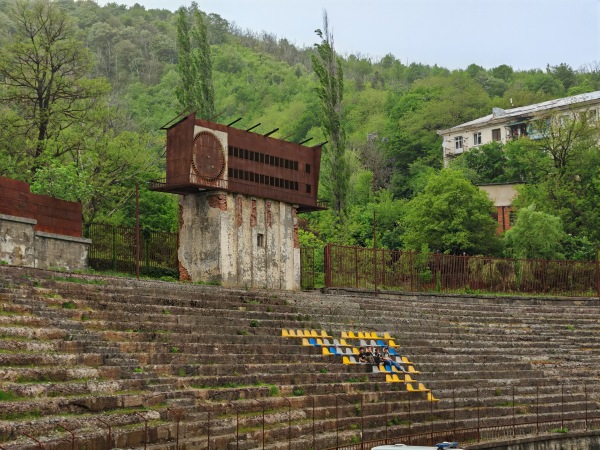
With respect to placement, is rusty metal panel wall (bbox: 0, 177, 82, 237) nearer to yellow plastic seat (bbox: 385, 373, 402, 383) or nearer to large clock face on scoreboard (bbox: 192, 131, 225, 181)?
large clock face on scoreboard (bbox: 192, 131, 225, 181)

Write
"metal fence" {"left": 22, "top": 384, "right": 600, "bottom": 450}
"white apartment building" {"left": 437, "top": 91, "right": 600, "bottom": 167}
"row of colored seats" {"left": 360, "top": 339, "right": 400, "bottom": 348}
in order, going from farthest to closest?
"white apartment building" {"left": 437, "top": 91, "right": 600, "bottom": 167} < "row of colored seats" {"left": 360, "top": 339, "right": 400, "bottom": 348} < "metal fence" {"left": 22, "top": 384, "right": 600, "bottom": 450}

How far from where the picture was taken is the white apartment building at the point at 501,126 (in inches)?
2886

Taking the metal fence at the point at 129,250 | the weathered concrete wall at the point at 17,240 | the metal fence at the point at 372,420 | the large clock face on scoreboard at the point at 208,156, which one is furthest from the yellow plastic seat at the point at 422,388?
the metal fence at the point at 129,250

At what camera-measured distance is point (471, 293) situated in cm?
4459

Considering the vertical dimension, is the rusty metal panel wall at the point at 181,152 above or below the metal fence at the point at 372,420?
above

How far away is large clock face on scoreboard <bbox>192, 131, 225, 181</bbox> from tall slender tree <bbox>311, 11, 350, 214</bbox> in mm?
14357

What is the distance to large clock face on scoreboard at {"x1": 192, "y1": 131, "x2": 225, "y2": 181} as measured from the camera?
117ft

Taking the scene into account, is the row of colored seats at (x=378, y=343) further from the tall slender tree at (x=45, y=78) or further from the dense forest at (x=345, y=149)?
the tall slender tree at (x=45, y=78)

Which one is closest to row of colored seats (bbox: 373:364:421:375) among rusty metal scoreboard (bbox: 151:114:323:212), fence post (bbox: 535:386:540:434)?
fence post (bbox: 535:386:540:434)

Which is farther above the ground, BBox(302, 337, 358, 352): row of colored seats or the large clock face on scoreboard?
the large clock face on scoreboard

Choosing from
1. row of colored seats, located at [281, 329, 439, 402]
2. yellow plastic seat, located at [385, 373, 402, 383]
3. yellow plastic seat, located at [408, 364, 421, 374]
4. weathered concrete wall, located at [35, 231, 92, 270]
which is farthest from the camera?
weathered concrete wall, located at [35, 231, 92, 270]

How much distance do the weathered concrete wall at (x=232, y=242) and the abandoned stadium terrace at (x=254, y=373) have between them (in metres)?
3.05

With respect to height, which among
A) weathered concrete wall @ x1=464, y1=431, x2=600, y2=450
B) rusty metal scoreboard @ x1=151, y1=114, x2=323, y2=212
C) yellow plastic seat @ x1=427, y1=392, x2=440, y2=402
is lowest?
weathered concrete wall @ x1=464, y1=431, x2=600, y2=450

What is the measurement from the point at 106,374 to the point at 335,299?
56.6 ft
